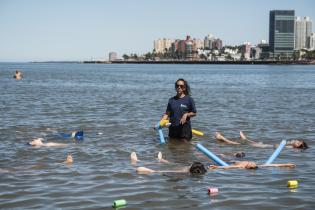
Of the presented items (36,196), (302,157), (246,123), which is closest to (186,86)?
(302,157)

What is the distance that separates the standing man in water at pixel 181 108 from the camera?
526 inches

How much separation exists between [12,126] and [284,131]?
9339mm

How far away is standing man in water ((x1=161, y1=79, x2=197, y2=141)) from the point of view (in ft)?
43.8

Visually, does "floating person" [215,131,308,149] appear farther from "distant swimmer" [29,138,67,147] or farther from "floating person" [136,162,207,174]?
"distant swimmer" [29,138,67,147]

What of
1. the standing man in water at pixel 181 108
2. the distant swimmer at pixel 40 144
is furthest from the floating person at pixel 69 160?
the standing man in water at pixel 181 108

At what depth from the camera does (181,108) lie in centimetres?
1352

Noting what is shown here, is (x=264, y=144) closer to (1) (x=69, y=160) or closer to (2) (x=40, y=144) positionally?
(1) (x=69, y=160)

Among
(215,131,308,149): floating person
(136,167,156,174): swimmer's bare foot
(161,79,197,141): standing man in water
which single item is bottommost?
(215,131,308,149): floating person

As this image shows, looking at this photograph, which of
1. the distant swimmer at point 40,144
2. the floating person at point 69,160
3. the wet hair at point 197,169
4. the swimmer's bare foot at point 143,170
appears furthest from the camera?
the distant swimmer at point 40,144

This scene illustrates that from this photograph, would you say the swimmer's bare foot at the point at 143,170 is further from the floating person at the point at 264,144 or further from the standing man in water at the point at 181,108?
the floating person at the point at 264,144

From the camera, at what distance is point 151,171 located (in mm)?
10406

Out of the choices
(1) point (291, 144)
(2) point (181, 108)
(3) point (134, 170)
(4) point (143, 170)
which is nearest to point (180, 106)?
(2) point (181, 108)

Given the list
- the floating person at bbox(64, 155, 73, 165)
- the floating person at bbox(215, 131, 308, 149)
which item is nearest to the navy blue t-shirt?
the floating person at bbox(215, 131, 308, 149)

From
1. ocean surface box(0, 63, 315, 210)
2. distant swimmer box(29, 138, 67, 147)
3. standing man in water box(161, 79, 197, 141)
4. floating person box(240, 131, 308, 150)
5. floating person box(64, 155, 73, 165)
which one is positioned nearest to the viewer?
ocean surface box(0, 63, 315, 210)
